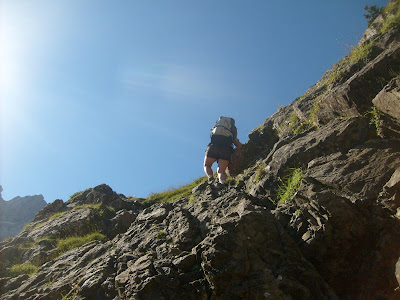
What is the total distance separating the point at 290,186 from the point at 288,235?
1666 millimetres

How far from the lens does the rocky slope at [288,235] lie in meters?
4.77

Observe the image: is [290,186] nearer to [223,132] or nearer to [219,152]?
[219,152]

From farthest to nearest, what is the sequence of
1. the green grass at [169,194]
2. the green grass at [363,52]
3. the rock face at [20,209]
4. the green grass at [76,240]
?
the rock face at [20,209]
the green grass at [169,194]
the green grass at [363,52]
the green grass at [76,240]

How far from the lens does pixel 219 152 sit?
12227mm

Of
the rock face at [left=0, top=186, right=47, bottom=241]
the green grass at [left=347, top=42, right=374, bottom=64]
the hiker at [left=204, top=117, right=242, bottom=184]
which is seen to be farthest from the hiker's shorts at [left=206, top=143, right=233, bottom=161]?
the rock face at [left=0, top=186, right=47, bottom=241]

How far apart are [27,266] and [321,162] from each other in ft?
27.4

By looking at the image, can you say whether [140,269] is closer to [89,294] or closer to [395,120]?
[89,294]

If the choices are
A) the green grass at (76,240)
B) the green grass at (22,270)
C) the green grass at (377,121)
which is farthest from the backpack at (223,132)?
the green grass at (22,270)

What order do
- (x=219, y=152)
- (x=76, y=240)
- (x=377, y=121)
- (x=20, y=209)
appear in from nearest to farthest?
(x=377, y=121) → (x=76, y=240) → (x=219, y=152) → (x=20, y=209)

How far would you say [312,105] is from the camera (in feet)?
35.2

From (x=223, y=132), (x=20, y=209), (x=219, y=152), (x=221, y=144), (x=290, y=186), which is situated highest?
(x=20, y=209)

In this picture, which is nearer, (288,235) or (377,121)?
(288,235)

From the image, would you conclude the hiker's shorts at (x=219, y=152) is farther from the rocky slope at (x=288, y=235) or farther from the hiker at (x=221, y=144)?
the rocky slope at (x=288, y=235)

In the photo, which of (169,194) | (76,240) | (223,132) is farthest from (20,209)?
(223,132)
